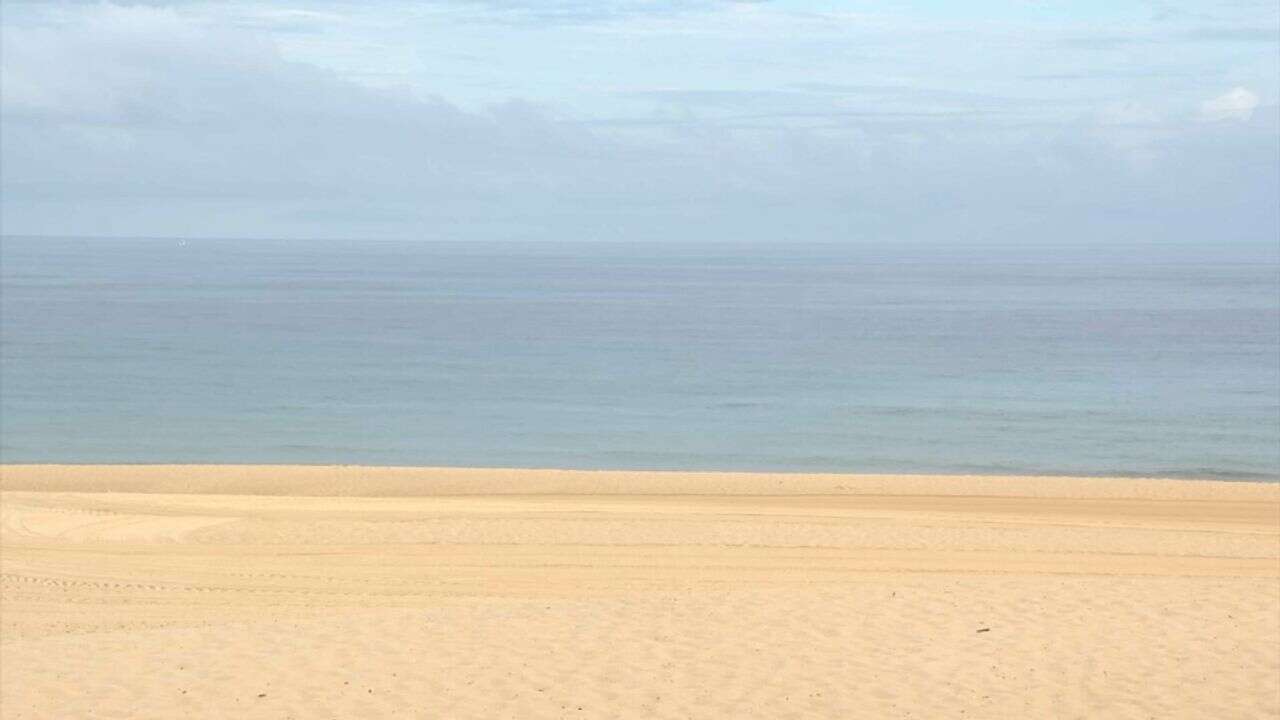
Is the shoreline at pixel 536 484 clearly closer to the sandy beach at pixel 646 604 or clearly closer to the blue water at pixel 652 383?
the sandy beach at pixel 646 604

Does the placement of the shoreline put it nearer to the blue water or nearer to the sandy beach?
the sandy beach

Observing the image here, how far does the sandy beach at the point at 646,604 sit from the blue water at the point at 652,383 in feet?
31.9

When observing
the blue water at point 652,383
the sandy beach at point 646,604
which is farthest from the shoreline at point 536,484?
the blue water at point 652,383

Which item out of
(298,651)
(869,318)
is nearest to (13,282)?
(869,318)

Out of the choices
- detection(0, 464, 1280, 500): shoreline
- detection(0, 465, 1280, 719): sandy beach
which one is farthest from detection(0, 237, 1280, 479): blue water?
detection(0, 465, 1280, 719): sandy beach

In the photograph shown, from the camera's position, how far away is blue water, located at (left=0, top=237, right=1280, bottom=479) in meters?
34.7

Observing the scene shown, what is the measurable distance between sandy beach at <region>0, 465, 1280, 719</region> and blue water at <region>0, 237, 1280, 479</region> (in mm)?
9710

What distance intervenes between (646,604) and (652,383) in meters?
36.0

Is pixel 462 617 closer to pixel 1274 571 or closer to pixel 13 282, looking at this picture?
pixel 1274 571

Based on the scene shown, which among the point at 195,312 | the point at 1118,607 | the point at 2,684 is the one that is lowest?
the point at 2,684

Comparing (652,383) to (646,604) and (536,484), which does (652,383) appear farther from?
(646,604)

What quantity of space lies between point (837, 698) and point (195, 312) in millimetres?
81201

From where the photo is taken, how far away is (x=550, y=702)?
10.5 metres

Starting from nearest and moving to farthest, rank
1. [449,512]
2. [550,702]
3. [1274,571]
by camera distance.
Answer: [550,702] < [1274,571] < [449,512]
